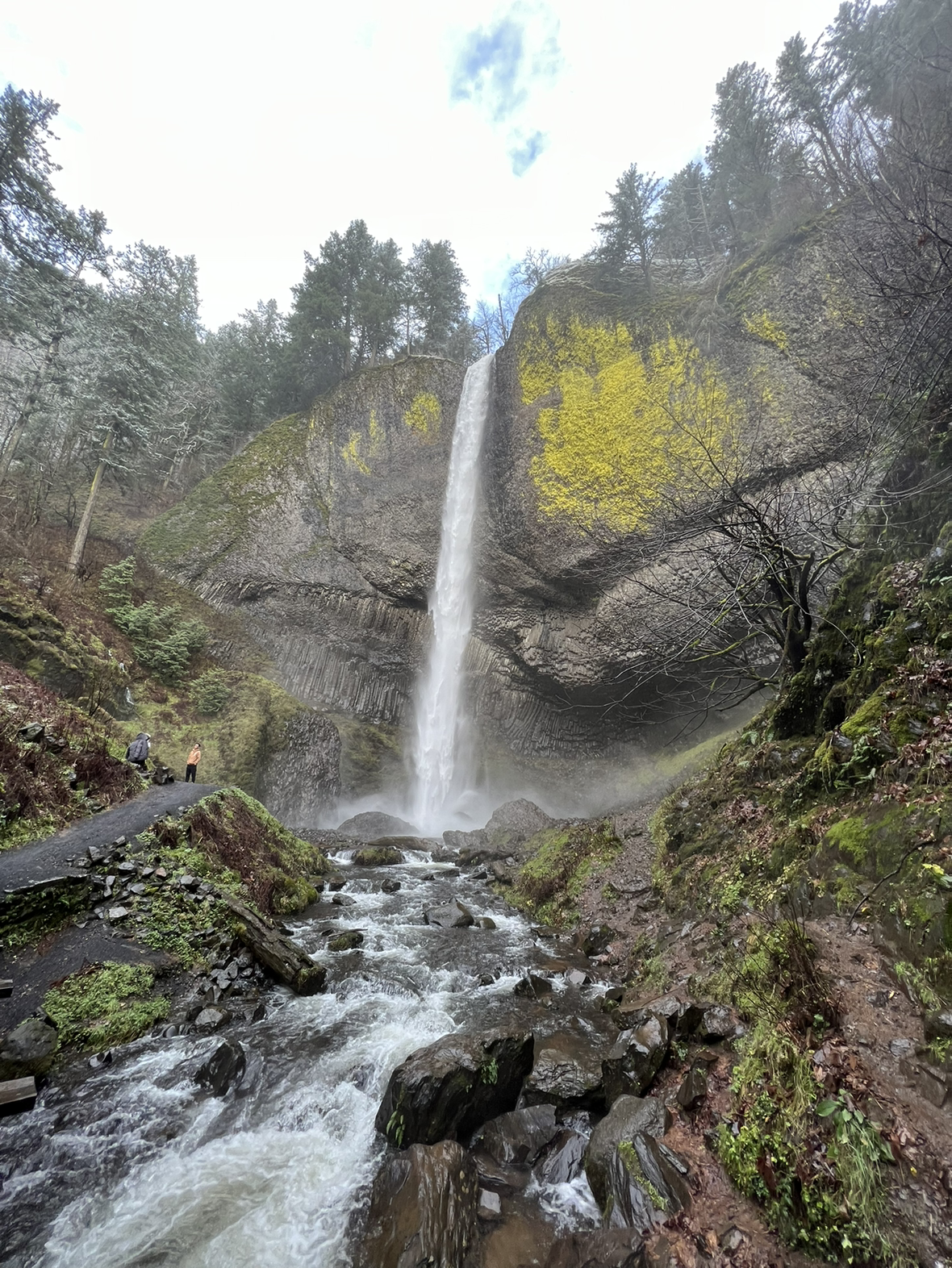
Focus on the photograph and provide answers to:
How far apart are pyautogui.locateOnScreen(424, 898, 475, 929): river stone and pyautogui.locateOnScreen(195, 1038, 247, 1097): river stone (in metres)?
4.54

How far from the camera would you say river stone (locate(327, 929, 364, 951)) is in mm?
7539

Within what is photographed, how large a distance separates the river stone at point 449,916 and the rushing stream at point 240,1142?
7.97 feet

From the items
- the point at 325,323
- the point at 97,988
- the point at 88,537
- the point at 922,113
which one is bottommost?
the point at 97,988

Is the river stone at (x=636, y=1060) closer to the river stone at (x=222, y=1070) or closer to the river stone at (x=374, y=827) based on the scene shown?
the river stone at (x=222, y=1070)

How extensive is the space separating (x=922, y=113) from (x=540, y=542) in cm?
1414

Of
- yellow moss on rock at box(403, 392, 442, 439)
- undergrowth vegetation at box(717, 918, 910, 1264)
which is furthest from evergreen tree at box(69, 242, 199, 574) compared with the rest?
undergrowth vegetation at box(717, 918, 910, 1264)

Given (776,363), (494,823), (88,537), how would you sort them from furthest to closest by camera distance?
(88,537)
(776,363)
(494,823)

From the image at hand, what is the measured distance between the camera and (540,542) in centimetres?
2097

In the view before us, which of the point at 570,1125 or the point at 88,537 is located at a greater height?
the point at 88,537

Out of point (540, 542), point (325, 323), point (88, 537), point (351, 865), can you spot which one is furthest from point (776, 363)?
point (88, 537)

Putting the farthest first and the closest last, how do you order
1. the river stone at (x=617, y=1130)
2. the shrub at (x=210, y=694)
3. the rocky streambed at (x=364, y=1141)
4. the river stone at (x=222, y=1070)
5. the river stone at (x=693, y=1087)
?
1. the shrub at (x=210, y=694)
2. the river stone at (x=222, y=1070)
3. the river stone at (x=693, y=1087)
4. the river stone at (x=617, y=1130)
5. the rocky streambed at (x=364, y=1141)

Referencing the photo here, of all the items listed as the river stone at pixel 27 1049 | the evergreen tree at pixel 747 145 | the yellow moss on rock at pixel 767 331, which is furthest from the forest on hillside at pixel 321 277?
the river stone at pixel 27 1049

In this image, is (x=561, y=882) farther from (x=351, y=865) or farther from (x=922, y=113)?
(x=922, y=113)

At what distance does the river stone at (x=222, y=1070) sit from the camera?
461 centimetres
